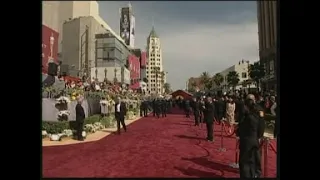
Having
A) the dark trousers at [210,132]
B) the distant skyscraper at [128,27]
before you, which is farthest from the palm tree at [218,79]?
the distant skyscraper at [128,27]

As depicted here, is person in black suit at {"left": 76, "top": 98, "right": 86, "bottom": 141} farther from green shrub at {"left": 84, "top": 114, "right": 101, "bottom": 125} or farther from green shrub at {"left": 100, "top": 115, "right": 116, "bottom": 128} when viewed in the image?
green shrub at {"left": 100, "top": 115, "right": 116, "bottom": 128}

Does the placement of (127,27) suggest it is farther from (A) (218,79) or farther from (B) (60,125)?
(B) (60,125)

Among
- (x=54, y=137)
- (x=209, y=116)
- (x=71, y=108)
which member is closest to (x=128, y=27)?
(x=71, y=108)

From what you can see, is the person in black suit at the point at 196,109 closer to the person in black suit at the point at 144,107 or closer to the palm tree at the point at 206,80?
the palm tree at the point at 206,80

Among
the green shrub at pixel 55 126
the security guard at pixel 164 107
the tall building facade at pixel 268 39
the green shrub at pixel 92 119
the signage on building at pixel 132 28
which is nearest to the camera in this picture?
the tall building facade at pixel 268 39

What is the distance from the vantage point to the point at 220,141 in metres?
7.11

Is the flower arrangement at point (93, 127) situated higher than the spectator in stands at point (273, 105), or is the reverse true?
the spectator in stands at point (273, 105)

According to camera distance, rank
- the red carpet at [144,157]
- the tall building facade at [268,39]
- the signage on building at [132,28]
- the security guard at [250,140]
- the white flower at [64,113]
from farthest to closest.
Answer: the signage on building at [132,28]
the white flower at [64,113]
the red carpet at [144,157]
the tall building facade at [268,39]
the security guard at [250,140]

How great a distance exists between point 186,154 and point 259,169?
4.78ft

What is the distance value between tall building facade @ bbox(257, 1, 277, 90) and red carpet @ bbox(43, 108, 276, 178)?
135 centimetres

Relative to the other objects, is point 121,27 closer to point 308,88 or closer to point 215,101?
point 215,101

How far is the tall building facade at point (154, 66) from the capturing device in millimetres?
7625

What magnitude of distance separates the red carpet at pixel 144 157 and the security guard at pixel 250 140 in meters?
0.38

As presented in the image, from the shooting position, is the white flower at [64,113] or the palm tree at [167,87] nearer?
the white flower at [64,113]
